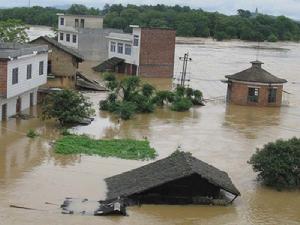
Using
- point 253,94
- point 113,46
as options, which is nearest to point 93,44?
point 113,46

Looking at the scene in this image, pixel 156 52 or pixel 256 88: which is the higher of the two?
pixel 156 52

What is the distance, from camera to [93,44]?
69500 millimetres

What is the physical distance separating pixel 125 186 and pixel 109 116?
50.0 ft

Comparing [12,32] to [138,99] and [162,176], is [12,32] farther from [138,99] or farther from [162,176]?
[162,176]

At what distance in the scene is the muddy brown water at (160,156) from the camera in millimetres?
18875

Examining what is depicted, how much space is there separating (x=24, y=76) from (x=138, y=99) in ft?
25.5

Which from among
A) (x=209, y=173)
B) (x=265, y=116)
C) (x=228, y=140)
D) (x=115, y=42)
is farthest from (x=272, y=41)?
(x=209, y=173)

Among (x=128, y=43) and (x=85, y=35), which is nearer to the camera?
(x=128, y=43)

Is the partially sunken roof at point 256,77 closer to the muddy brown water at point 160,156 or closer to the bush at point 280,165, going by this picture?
the muddy brown water at point 160,156

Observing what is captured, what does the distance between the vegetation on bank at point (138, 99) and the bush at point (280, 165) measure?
13642mm

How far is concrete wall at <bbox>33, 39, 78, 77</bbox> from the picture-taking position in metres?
41.9

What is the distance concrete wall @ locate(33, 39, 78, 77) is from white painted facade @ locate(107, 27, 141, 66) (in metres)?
16.6

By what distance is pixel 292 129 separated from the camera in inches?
1388

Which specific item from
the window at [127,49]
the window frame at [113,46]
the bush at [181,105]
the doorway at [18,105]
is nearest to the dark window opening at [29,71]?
the doorway at [18,105]
